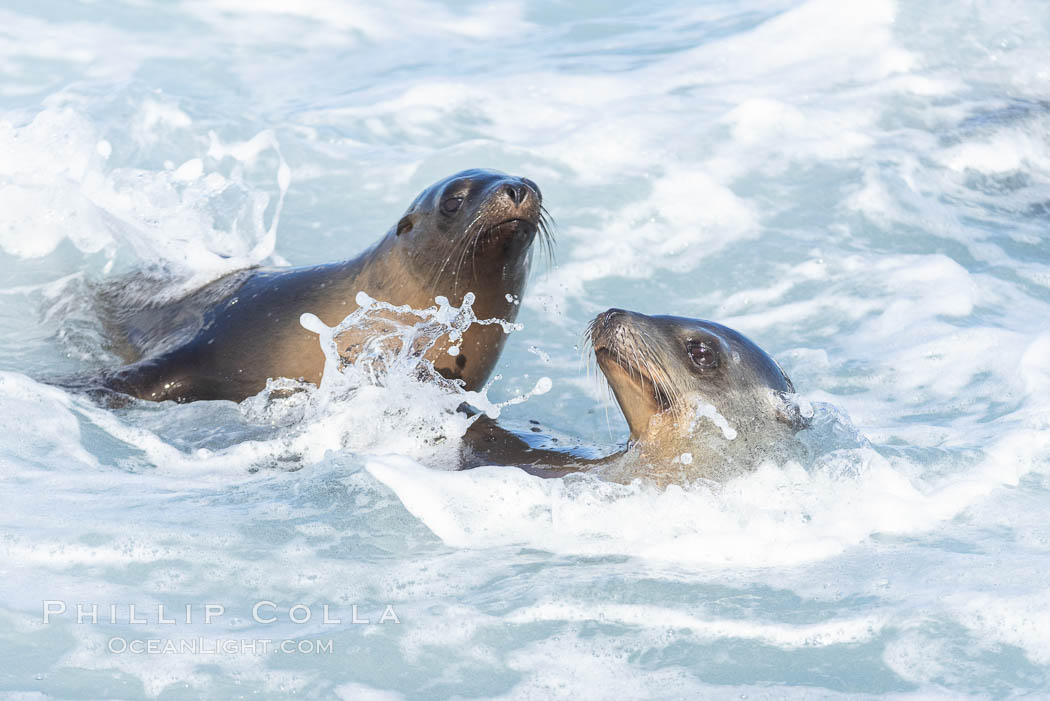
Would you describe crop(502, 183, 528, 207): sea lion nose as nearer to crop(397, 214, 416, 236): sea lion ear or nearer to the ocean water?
crop(397, 214, 416, 236): sea lion ear

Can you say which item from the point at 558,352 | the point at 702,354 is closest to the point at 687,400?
the point at 702,354

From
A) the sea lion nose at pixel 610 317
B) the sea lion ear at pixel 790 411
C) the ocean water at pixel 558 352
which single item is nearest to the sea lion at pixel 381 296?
the ocean water at pixel 558 352

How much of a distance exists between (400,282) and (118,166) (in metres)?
4.37

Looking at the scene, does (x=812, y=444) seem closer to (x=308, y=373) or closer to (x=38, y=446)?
(x=308, y=373)

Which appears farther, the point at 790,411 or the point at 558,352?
the point at 558,352

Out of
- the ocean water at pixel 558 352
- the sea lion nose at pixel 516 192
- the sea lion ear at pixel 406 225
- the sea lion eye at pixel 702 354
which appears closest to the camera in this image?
the ocean water at pixel 558 352

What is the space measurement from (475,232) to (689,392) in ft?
4.14

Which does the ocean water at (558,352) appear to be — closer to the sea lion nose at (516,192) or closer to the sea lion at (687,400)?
the sea lion at (687,400)

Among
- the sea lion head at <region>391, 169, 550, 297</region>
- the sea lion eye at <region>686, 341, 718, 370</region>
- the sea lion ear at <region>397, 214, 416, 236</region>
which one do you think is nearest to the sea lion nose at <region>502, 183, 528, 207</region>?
the sea lion head at <region>391, 169, 550, 297</region>

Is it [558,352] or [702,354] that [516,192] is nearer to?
[702,354]

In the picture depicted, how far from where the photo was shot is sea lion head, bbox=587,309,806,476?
4582mm

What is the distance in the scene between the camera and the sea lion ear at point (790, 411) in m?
4.73

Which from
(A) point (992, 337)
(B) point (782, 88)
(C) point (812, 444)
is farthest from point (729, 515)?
(B) point (782, 88)

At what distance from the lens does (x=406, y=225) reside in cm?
579
